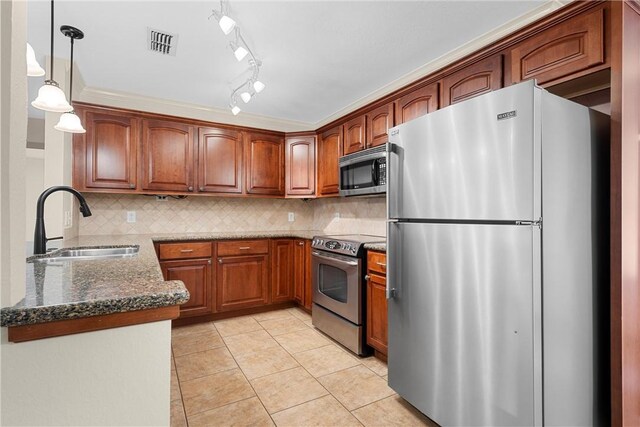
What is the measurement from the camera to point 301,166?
12.8ft

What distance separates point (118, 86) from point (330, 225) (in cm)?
268

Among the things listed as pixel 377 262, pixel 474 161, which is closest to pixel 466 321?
pixel 474 161

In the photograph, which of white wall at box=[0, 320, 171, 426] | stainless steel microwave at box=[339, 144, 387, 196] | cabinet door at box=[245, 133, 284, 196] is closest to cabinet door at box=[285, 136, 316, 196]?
cabinet door at box=[245, 133, 284, 196]

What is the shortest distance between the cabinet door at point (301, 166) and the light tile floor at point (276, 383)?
1.63 m

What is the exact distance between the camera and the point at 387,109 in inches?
109

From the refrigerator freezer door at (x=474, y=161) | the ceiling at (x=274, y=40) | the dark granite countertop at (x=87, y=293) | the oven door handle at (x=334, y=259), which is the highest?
the ceiling at (x=274, y=40)

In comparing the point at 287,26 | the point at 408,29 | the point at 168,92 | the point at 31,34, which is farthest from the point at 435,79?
the point at 31,34

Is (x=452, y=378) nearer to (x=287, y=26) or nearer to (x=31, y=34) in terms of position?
(x=287, y=26)

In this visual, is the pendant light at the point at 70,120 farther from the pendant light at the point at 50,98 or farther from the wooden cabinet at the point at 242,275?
the wooden cabinet at the point at 242,275

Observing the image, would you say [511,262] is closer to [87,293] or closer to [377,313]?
[377,313]

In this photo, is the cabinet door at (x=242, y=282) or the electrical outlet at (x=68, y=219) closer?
the electrical outlet at (x=68, y=219)

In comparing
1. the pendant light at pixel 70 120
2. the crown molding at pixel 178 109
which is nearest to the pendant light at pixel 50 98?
the pendant light at pixel 70 120

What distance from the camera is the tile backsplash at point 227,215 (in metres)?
3.29

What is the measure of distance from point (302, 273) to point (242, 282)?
0.66m
